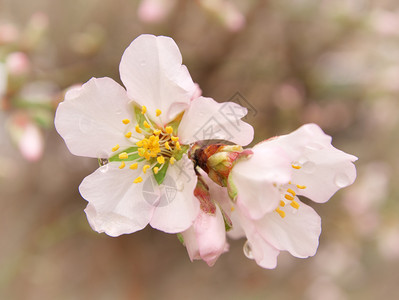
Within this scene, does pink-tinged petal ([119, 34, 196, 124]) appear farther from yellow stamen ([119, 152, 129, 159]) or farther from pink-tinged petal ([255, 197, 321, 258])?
pink-tinged petal ([255, 197, 321, 258])

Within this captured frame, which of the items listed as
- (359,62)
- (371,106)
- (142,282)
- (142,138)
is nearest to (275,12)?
(359,62)

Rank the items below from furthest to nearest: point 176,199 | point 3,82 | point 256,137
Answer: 1. point 256,137
2. point 3,82
3. point 176,199

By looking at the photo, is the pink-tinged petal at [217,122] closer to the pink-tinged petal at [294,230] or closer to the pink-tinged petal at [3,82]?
the pink-tinged petal at [294,230]

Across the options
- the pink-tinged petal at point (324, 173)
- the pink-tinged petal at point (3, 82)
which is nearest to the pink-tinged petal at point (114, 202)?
the pink-tinged petal at point (324, 173)

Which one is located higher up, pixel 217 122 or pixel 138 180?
pixel 217 122

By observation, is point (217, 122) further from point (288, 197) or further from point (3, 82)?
point (3, 82)

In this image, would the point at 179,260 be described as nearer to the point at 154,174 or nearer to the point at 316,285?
the point at 316,285

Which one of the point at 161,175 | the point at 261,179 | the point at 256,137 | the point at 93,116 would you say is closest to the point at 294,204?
the point at 261,179

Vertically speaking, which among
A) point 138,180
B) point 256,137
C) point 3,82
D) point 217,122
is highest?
point 217,122
